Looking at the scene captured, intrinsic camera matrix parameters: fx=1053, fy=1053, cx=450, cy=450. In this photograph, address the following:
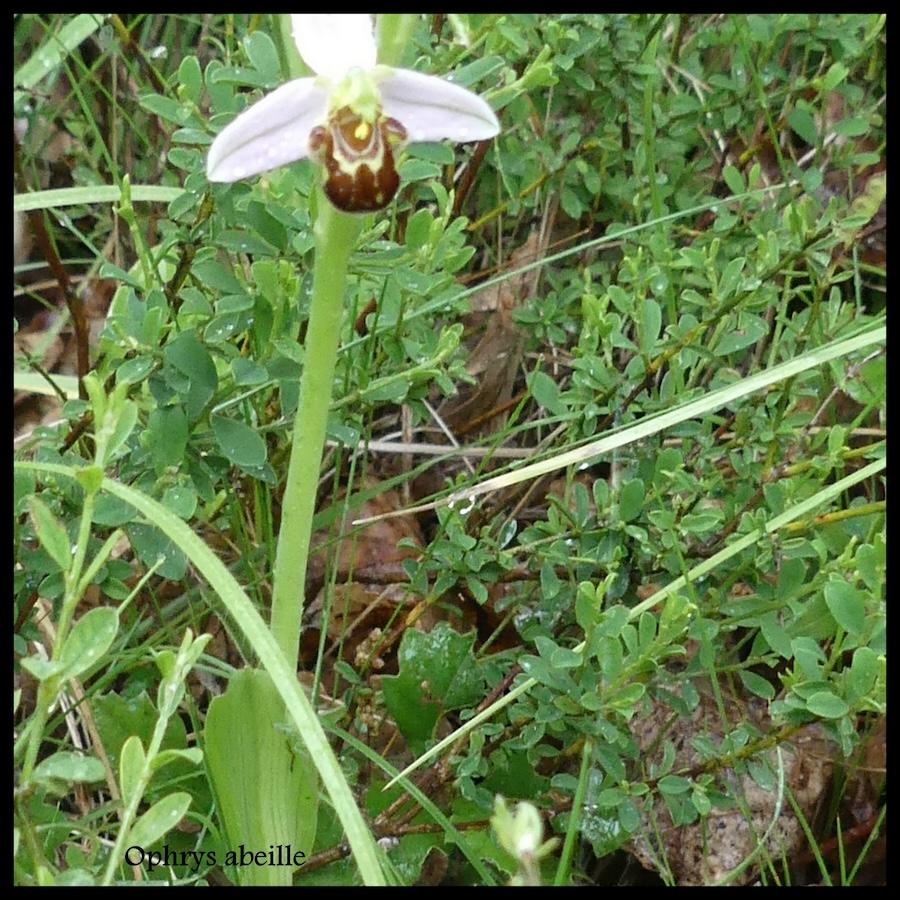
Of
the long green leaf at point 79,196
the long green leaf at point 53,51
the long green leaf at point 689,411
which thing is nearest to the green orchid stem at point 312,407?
the long green leaf at point 689,411

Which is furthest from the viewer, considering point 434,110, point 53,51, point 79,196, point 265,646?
point 53,51

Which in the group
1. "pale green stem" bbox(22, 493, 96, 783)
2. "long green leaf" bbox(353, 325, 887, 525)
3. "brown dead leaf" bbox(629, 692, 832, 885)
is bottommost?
"brown dead leaf" bbox(629, 692, 832, 885)

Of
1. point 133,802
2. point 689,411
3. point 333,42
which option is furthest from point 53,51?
point 133,802

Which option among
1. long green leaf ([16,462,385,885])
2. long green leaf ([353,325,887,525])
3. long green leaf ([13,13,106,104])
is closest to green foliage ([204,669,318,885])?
long green leaf ([16,462,385,885])

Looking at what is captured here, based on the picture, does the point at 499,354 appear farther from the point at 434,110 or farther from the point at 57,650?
the point at 57,650

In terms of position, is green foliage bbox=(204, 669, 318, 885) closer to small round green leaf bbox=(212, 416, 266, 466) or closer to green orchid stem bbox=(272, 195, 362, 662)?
green orchid stem bbox=(272, 195, 362, 662)
